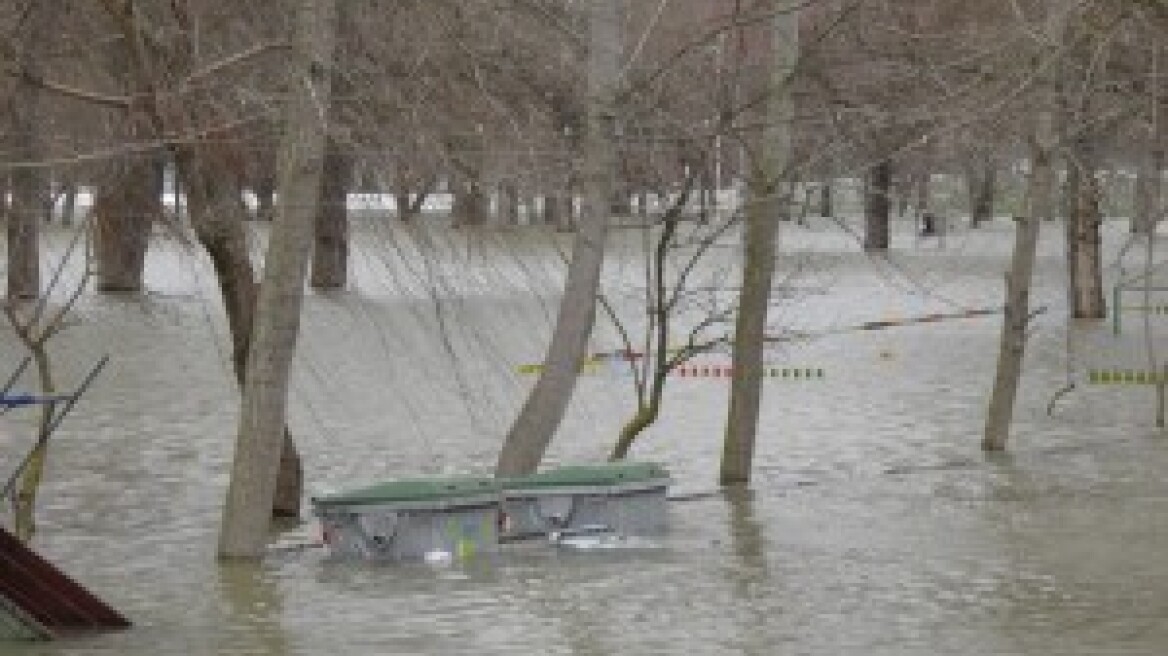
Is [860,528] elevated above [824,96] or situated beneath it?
situated beneath

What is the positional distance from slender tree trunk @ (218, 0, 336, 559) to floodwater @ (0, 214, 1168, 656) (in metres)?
0.38

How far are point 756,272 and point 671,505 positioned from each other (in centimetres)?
241

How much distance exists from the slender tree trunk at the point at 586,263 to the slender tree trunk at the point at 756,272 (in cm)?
200

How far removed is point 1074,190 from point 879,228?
1149 inches

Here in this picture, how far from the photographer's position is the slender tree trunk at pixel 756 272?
20.1 m

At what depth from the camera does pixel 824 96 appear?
20.2m

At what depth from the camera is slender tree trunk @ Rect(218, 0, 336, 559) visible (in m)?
14.7

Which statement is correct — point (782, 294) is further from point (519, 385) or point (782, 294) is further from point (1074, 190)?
point (1074, 190)

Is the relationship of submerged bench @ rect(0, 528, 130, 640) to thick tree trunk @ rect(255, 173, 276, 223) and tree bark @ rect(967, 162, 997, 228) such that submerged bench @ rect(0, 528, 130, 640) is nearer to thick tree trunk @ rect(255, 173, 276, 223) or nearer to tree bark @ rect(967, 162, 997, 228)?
thick tree trunk @ rect(255, 173, 276, 223)

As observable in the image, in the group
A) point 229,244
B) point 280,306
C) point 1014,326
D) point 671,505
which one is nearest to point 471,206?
point 280,306

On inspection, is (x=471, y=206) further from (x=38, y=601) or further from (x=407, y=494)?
(x=38, y=601)

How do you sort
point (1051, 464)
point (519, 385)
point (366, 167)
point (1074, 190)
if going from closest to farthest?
1. point (366, 167)
2. point (1051, 464)
3. point (519, 385)
4. point (1074, 190)

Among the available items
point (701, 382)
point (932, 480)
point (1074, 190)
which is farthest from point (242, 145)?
point (1074, 190)

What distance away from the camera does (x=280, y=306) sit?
15.2m
